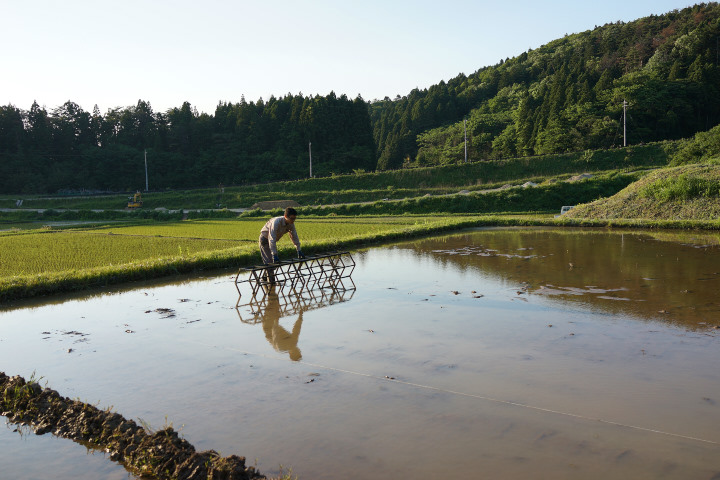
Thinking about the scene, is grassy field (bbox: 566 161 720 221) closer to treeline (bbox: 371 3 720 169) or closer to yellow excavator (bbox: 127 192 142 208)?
treeline (bbox: 371 3 720 169)

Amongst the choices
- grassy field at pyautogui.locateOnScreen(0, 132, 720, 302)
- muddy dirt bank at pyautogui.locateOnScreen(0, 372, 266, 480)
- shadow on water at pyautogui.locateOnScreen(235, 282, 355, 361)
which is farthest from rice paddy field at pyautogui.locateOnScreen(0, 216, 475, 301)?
muddy dirt bank at pyautogui.locateOnScreen(0, 372, 266, 480)

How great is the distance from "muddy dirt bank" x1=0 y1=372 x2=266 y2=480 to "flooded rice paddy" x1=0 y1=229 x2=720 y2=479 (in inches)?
5.7

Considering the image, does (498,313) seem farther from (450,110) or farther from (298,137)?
(450,110)

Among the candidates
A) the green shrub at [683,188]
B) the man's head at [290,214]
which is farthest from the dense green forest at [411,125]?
the man's head at [290,214]

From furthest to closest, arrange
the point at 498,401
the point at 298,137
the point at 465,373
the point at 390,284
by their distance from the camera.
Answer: the point at 298,137 → the point at 390,284 → the point at 465,373 → the point at 498,401

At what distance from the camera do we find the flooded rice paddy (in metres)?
3.80

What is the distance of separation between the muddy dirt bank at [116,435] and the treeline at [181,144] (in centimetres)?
6317

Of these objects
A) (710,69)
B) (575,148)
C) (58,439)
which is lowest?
(58,439)

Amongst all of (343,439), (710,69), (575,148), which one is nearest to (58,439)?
(343,439)

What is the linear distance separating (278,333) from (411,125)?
7678 centimetres

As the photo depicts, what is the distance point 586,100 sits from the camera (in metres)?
55.2

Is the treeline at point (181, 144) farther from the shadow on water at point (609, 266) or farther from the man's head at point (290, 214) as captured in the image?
the man's head at point (290, 214)

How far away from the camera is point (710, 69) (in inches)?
2183

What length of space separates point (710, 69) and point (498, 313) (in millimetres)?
61581
